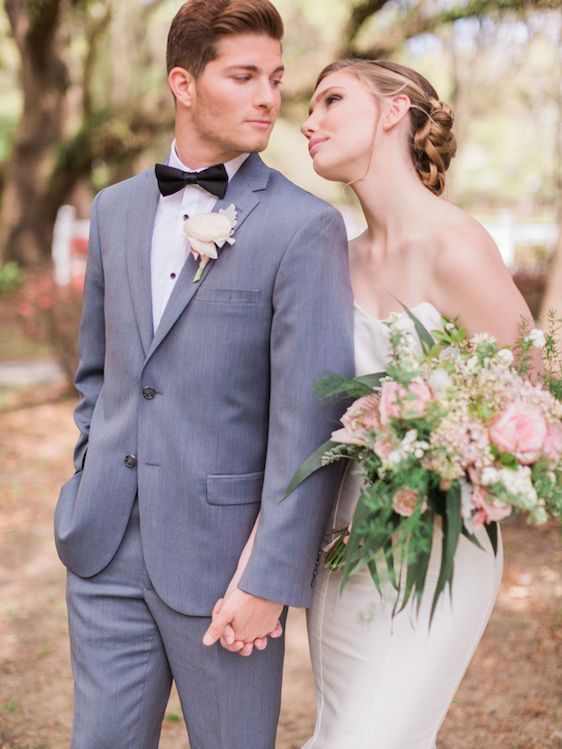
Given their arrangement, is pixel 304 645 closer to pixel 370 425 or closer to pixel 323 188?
pixel 370 425

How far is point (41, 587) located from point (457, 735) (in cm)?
248

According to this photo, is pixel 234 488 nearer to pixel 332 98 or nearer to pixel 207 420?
pixel 207 420

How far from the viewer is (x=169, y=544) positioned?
2.27m

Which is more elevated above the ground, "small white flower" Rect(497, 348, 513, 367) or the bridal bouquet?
"small white flower" Rect(497, 348, 513, 367)

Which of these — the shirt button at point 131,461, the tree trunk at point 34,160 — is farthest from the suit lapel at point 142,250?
the tree trunk at point 34,160

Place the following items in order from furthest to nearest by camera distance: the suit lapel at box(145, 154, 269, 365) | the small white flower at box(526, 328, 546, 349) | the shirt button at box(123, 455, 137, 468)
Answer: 1. the shirt button at box(123, 455, 137, 468)
2. the suit lapel at box(145, 154, 269, 365)
3. the small white flower at box(526, 328, 546, 349)

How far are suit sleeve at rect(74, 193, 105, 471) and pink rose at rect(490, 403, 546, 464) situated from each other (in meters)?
1.19

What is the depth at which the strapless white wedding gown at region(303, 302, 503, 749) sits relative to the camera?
221 cm

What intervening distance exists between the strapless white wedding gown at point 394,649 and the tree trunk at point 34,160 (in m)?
12.8

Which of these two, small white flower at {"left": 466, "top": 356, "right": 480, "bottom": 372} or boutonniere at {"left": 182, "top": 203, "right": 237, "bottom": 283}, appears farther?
boutonniere at {"left": 182, "top": 203, "right": 237, "bottom": 283}

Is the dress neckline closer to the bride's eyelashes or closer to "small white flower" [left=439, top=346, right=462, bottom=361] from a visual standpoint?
"small white flower" [left=439, top=346, right=462, bottom=361]

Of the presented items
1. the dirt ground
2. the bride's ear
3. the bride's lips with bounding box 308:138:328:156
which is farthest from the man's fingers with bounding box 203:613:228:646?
the dirt ground

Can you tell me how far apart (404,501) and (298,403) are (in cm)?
38

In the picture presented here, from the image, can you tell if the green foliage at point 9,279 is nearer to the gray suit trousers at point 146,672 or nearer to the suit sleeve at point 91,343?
the suit sleeve at point 91,343
